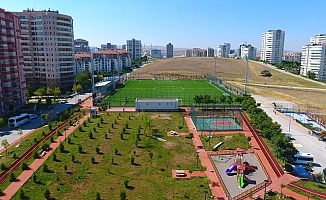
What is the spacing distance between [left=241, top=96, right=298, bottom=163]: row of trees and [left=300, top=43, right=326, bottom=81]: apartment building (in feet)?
205

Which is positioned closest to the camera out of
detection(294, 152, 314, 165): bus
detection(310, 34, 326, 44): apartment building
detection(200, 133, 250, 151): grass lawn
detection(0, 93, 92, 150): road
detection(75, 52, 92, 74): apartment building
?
detection(294, 152, 314, 165): bus

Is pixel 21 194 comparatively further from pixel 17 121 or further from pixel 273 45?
pixel 273 45

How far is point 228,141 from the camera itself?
1008 inches

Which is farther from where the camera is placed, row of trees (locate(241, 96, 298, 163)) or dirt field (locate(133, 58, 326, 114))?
dirt field (locate(133, 58, 326, 114))

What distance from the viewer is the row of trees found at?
1959 cm

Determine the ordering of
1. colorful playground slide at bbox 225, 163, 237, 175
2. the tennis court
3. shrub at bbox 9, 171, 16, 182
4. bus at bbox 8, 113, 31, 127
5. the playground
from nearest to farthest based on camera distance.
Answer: the playground, shrub at bbox 9, 171, 16, 182, colorful playground slide at bbox 225, 163, 237, 175, the tennis court, bus at bbox 8, 113, 31, 127

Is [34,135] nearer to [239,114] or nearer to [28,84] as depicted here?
[239,114]

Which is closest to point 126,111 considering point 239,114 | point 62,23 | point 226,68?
point 239,114

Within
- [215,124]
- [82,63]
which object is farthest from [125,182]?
[82,63]

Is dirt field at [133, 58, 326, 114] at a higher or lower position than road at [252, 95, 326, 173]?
higher

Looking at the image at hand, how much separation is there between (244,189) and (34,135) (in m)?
20.8

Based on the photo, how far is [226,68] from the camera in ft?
348

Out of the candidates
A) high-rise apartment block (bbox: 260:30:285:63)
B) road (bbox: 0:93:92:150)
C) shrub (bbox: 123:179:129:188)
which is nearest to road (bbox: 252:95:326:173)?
shrub (bbox: 123:179:129:188)

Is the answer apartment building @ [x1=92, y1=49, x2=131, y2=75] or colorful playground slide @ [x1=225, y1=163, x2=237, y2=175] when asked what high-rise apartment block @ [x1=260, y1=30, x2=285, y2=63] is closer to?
apartment building @ [x1=92, y1=49, x2=131, y2=75]
